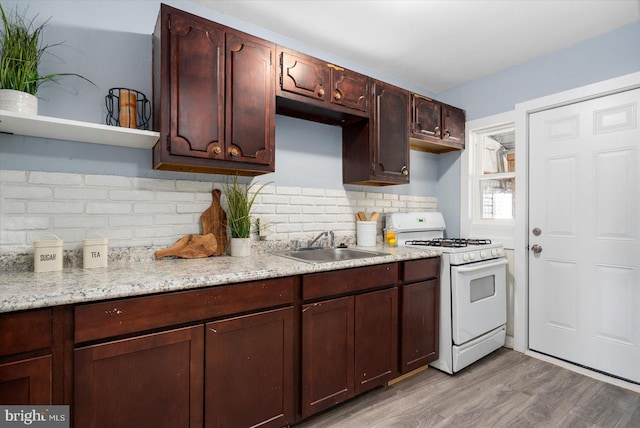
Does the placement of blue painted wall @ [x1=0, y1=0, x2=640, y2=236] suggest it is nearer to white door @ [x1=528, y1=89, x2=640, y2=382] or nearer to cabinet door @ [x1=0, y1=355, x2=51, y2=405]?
white door @ [x1=528, y1=89, x2=640, y2=382]

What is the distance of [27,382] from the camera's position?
1.14 m

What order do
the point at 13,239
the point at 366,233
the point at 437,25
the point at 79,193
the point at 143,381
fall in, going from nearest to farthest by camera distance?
the point at 143,381
the point at 13,239
the point at 79,193
the point at 437,25
the point at 366,233

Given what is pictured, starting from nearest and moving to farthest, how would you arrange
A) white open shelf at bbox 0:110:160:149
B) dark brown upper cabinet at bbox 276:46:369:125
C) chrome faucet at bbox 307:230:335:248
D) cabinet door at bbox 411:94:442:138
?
white open shelf at bbox 0:110:160:149 → dark brown upper cabinet at bbox 276:46:369:125 → chrome faucet at bbox 307:230:335:248 → cabinet door at bbox 411:94:442:138

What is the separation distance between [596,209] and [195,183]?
9.73ft

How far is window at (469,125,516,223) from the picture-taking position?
10.4 ft

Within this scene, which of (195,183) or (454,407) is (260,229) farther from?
(454,407)

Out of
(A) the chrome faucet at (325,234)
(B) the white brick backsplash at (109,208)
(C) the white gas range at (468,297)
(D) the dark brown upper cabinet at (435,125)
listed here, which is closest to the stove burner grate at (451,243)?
(C) the white gas range at (468,297)

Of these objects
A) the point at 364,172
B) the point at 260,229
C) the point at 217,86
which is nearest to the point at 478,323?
the point at 364,172

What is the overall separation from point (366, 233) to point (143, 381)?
192cm

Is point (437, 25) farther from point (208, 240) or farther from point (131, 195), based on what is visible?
point (131, 195)

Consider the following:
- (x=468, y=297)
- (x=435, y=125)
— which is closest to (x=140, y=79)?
(x=435, y=125)

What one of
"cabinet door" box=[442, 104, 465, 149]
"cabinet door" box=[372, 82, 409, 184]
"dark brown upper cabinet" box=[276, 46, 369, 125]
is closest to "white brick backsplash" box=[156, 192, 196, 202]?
"dark brown upper cabinet" box=[276, 46, 369, 125]

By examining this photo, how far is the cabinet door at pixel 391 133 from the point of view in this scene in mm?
2619

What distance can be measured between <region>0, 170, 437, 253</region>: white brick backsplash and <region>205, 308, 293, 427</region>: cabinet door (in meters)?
0.80
